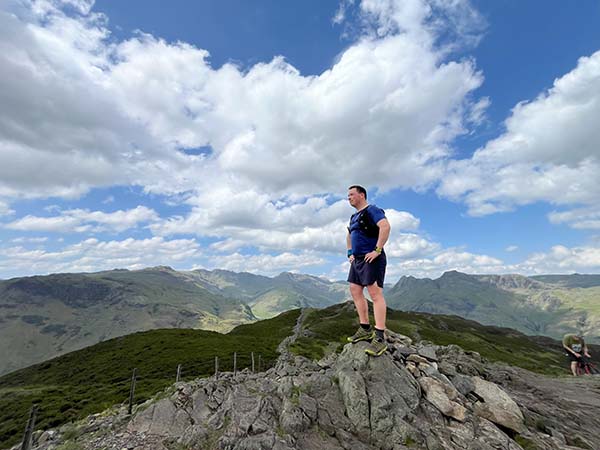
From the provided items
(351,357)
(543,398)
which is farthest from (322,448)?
(543,398)

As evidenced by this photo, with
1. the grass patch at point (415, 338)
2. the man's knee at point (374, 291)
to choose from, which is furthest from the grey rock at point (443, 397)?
the grass patch at point (415, 338)

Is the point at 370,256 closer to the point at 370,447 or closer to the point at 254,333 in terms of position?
the point at 370,447

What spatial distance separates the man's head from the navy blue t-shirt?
0.34m

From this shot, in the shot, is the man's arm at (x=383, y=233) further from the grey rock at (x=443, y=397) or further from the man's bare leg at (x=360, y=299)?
the grey rock at (x=443, y=397)

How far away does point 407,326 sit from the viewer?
122 m

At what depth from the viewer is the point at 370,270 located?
37.9ft

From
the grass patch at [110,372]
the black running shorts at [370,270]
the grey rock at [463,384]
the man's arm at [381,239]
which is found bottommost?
the grass patch at [110,372]

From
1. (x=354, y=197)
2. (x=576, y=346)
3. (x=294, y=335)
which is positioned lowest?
(x=294, y=335)

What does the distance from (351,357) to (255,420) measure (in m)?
4.46

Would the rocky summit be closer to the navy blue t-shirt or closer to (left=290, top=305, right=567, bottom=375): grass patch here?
the navy blue t-shirt

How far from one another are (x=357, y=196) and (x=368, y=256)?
7.99 feet

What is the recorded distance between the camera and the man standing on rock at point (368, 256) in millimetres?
11508

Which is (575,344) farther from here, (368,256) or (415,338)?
(415,338)

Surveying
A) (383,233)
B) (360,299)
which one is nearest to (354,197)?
(383,233)
